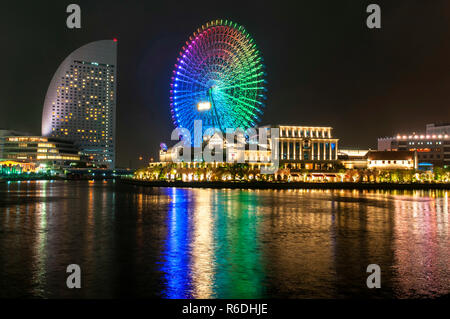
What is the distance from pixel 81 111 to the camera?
190750 millimetres

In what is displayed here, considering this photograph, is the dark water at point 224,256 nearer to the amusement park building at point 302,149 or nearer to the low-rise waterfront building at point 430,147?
the amusement park building at point 302,149

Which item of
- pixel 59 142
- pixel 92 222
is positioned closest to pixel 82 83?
pixel 59 142

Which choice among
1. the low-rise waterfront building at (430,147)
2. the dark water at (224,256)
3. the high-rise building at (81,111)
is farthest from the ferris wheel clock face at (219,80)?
the high-rise building at (81,111)

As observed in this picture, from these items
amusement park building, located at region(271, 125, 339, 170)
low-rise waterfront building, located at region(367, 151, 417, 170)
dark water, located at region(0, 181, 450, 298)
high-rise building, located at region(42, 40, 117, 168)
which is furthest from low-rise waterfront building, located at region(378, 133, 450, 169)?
high-rise building, located at region(42, 40, 117, 168)

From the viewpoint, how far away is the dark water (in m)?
11.6

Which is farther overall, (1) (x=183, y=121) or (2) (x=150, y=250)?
(1) (x=183, y=121)

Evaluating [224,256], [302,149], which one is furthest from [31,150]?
[224,256]

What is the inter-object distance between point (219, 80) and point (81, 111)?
461ft

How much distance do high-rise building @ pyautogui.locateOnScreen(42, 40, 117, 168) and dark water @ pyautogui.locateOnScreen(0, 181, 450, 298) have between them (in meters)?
168

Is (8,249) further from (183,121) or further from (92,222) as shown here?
(183,121)

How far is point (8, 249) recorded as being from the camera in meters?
17.1

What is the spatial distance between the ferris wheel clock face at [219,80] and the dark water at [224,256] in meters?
40.6

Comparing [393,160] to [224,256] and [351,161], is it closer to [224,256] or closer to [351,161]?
[351,161]
